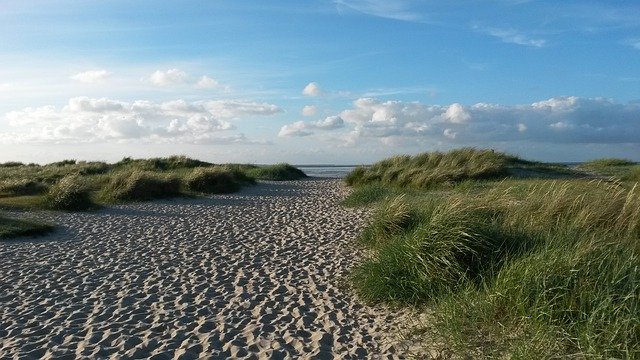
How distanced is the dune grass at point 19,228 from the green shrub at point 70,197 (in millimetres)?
3861

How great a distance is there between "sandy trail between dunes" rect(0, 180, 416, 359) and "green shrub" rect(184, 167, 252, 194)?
1118 cm

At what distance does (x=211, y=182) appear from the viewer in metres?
25.0

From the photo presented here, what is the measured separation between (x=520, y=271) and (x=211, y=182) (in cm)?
2115

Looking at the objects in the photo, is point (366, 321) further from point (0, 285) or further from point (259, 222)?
point (259, 222)

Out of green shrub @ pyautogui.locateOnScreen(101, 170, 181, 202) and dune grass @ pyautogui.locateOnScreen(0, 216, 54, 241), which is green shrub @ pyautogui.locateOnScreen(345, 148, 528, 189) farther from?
dune grass @ pyautogui.locateOnScreen(0, 216, 54, 241)

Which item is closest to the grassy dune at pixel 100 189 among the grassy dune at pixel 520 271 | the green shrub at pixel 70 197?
the green shrub at pixel 70 197

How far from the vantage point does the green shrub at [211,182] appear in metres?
24.4

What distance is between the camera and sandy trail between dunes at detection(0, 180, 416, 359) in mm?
5254

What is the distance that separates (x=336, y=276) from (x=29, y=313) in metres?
3.87

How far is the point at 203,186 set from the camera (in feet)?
80.5

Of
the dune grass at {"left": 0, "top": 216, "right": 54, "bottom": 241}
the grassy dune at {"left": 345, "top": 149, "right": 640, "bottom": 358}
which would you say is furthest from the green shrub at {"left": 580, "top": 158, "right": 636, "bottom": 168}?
the dune grass at {"left": 0, "top": 216, "right": 54, "bottom": 241}

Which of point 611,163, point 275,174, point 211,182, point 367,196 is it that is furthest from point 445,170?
point 275,174

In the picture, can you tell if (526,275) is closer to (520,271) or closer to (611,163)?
(520,271)

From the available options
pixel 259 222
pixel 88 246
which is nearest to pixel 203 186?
pixel 259 222
